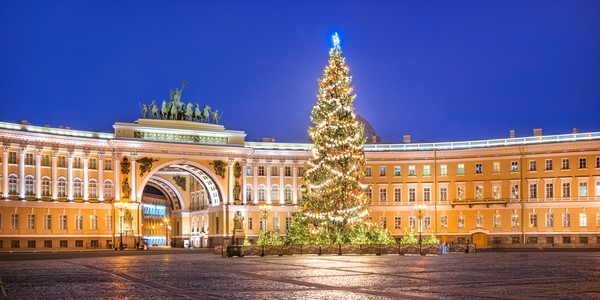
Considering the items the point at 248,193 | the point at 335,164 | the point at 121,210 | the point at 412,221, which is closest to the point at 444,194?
the point at 412,221

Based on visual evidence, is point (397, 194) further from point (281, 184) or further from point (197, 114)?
point (197, 114)

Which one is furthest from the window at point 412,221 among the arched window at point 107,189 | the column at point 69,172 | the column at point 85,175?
the column at point 69,172

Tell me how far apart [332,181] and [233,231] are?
34390 millimetres

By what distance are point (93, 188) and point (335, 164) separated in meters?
36.6

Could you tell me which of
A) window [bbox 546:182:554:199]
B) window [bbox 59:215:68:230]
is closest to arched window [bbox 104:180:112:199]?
window [bbox 59:215:68:230]

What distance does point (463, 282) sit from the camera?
26703mm

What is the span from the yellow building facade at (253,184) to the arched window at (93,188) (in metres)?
0.10

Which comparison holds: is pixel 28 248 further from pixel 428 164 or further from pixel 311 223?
pixel 428 164

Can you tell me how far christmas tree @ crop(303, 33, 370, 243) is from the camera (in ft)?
177

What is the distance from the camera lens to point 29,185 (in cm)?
7769

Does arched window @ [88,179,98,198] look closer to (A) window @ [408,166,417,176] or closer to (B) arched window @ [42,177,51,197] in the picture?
(B) arched window @ [42,177,51,197]

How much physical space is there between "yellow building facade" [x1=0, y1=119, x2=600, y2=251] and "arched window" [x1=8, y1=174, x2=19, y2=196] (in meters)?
0.10

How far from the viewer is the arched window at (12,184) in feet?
250

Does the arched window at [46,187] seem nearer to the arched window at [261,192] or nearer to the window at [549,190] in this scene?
the arched window at [261,192]
